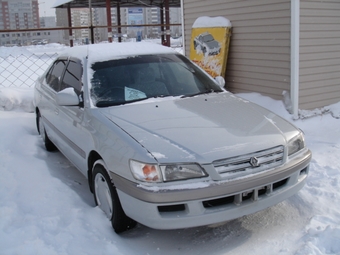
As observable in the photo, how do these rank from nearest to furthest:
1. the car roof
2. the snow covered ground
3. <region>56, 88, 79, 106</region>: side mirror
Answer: the snow covered ground → <region>56, 88, 79, 106</region>: side mirror → the car roof

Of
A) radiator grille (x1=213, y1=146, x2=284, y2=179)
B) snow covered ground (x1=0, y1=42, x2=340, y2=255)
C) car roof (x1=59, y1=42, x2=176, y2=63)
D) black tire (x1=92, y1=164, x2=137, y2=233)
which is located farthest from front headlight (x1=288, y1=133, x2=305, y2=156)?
car roof (x1=59, y1=42, x2=176, y2=63)

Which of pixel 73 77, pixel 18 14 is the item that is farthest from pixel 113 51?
pixel 18 14

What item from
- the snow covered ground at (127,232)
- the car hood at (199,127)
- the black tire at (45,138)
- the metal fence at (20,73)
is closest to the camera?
the car hood at (199,127)

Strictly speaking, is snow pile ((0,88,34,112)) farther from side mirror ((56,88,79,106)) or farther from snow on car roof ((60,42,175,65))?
side mirror ((56,88,79,106))

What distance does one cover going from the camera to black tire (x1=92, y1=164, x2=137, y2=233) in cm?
322

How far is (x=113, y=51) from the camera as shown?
443cm

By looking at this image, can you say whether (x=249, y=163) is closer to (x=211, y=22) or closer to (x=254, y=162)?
(x=254, y=162)

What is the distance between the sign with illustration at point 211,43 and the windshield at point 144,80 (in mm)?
3411

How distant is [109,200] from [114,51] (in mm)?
1834

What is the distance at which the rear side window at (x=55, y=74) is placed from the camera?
4.97 metres

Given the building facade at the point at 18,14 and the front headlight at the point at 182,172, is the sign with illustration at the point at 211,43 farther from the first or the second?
the building facade at the point at 18,14

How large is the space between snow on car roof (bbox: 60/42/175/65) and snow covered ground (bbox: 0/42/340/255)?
1362mm

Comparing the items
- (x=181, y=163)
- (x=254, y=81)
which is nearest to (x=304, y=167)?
(x=181, y=163)

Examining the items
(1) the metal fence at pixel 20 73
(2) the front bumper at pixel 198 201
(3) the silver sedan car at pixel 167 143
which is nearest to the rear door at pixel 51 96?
(3) the silver sedan car at pixel 167 143
